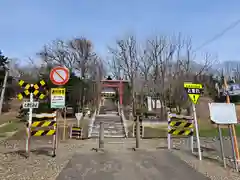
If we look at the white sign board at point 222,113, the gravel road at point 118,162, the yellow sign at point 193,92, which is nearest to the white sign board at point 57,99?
the gravel road at point 118,162

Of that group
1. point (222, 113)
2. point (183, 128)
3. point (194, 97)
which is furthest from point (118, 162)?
point (222, 113)

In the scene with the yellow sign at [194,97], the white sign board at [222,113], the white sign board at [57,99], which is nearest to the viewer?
the white sign board at [222,113]

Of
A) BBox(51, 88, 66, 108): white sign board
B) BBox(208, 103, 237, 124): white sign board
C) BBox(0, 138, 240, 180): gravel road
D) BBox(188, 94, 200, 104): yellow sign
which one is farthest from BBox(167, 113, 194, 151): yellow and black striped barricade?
BBox(51, 88, 66, 108): white sign board

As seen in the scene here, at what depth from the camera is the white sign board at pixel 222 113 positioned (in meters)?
5.56

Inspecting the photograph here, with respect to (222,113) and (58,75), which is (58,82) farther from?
(222,113)

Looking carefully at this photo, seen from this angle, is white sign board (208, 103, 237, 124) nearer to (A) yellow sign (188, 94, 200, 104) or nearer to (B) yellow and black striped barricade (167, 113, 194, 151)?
(A) yellow sign (188, 94, 200, 104)

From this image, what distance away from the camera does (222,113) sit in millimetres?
5641

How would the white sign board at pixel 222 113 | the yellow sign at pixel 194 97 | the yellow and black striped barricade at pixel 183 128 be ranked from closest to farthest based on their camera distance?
the white sign board at pixel 222 113, the yellow sign at pixel 194 97, the yellow and black striped barricade at pixel 183 128

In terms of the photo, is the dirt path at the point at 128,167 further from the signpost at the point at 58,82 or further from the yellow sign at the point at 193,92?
the yellow sign at the point at 193,92

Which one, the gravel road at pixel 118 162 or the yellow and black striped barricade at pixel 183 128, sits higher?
the yellow and black striped barricade at pixel 183 128

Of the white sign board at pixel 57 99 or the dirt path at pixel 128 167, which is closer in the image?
the dirt path at pixel 128 167

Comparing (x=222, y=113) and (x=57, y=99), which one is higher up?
(x=57, y=99)

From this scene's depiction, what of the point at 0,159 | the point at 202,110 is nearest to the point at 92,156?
the point at 0,159

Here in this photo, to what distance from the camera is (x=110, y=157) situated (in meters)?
6.32
